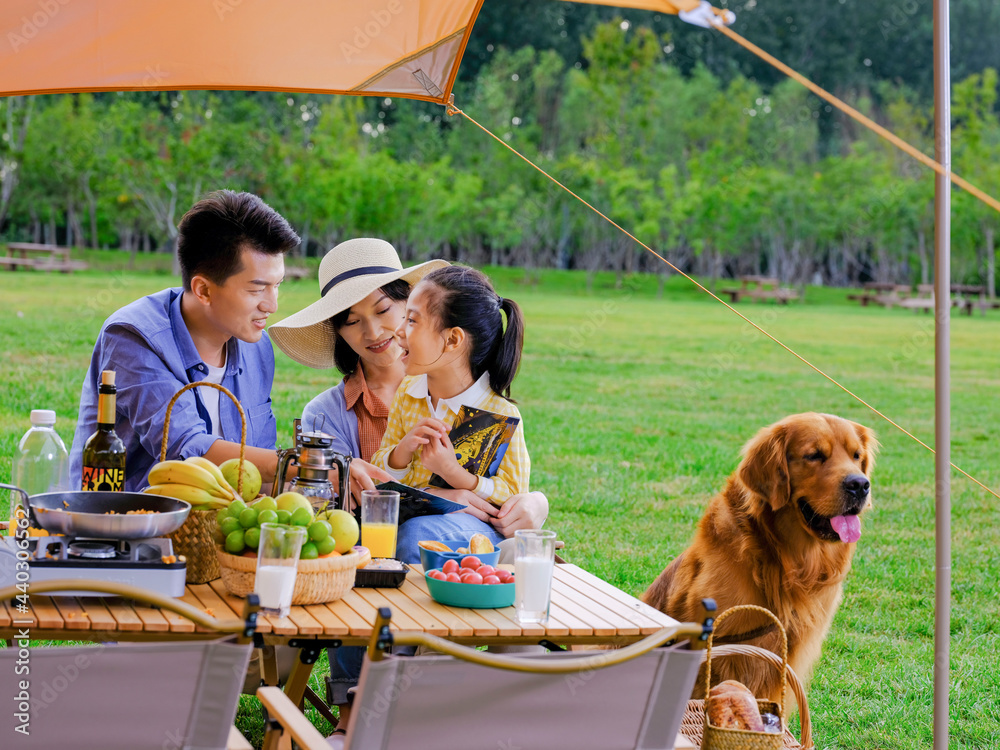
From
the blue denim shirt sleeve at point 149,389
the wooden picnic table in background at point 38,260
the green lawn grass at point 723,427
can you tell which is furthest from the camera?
the wooden picnic table in background at point 38,260

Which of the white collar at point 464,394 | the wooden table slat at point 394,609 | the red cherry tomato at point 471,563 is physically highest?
the white collar at point 464,394

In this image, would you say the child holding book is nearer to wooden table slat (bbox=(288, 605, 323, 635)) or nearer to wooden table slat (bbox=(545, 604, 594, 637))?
wooden table slat (bbox=(545, 604, 594, 637))

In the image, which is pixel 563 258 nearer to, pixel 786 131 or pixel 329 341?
pixel 786 131

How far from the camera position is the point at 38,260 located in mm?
20344

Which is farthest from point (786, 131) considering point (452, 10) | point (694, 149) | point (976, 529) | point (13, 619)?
point (13, 619)

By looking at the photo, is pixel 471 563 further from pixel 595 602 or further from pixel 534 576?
pixel 595 602

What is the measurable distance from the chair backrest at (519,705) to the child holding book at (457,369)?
43.0 inches

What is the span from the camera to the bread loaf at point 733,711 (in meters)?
2.17

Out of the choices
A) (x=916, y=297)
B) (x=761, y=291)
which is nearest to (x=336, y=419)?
(x=761, y=291)

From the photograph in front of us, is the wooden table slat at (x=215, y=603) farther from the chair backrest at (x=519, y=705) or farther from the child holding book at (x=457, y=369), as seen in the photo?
the child holding book at (x=457, y=369)

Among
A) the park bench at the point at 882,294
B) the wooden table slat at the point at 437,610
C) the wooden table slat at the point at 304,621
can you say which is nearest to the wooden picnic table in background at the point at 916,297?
the park bench at the point at 882,294

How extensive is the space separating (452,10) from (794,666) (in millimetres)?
2181

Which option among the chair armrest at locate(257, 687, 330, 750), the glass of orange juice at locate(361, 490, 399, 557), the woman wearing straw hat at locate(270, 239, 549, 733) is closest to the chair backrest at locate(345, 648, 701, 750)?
the chair armrest at locate(257, 687, 330, 750)

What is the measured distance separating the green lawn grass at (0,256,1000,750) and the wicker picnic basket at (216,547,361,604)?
129 cm
